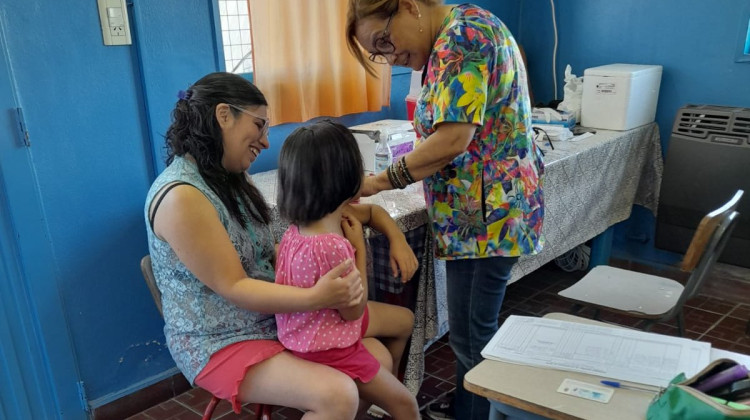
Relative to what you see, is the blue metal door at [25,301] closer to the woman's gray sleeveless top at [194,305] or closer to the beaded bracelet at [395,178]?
the woman's gray sleeveless top at [194,305]

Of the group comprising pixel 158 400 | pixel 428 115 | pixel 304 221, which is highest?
pixel 428 115

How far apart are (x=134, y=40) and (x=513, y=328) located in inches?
57.6

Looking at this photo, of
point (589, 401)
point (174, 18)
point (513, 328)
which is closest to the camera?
point (589, 401)

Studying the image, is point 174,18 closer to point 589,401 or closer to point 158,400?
point 158,400

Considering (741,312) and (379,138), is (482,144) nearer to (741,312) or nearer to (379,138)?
(379,138)

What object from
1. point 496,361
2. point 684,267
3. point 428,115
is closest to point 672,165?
point 684,267

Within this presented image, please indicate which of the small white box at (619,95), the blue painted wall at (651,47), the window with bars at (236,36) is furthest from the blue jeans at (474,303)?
the blue painted wall at (651,47)

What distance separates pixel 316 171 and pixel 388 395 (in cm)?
56

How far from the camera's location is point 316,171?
1323 mm

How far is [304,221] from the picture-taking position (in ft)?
4.45

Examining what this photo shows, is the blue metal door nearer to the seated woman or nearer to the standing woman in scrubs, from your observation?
the seated woman

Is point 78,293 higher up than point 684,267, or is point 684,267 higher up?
point 684,267

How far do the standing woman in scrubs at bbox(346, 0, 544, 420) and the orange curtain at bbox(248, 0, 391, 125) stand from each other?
736 millimetres

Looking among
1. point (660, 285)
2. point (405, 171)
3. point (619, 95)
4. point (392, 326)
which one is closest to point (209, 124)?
point (405, 171)
